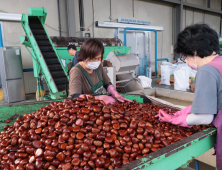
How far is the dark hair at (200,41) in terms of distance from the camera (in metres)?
1.24

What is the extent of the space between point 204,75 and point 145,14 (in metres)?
9.26

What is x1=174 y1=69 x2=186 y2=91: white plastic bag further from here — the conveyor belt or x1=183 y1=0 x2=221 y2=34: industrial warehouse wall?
x1=183 y1=0 x2=221 y2=34: industrial warehouse wall

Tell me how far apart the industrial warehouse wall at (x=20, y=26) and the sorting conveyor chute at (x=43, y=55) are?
1.89m

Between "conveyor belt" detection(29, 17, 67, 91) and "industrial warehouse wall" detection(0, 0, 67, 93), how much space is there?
6.19 feet

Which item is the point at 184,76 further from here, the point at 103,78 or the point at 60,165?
the point at 60,165

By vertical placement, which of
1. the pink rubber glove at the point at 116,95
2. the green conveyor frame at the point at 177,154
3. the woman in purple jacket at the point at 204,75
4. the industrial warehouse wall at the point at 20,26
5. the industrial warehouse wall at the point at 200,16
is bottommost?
the green conveyor frame at the point at 177,154

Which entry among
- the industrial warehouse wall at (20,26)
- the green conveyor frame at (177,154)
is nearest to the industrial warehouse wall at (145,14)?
the industrial warehouse wall at (20,26)

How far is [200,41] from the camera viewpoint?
1.24 meters

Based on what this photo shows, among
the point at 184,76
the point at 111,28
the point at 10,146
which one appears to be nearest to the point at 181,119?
the point at 10,146

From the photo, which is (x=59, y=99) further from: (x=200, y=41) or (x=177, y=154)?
(x=200, y=41)

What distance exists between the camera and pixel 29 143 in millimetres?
1107

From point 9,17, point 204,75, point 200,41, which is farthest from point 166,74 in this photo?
point 9,17

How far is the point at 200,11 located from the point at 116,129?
1418 centimetres

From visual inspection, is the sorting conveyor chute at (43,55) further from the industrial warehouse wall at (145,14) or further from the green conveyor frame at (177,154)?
the industrial warehouse wall at (145,14)
